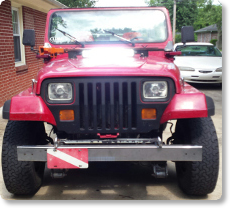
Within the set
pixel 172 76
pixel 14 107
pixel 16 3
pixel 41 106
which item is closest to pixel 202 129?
pixel 172 76

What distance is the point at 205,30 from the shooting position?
194ft

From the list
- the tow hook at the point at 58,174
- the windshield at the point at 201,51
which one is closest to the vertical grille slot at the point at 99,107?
the tow hook at the point at 58,174

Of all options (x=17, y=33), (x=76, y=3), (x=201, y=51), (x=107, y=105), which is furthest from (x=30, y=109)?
(x=76, y=3)

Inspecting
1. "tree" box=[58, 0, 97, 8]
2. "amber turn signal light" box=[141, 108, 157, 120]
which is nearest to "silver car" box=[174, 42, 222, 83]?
"tree" box=[58, 0, 97, 8]

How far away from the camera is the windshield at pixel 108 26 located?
4270 millimetres

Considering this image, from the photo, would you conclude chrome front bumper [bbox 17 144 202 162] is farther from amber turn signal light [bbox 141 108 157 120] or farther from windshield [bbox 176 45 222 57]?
windshield [bbox 176 45 222 57]

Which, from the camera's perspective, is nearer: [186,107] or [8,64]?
[186,107]

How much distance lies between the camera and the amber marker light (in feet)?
9.25

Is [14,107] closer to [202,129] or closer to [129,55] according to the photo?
[129,55]

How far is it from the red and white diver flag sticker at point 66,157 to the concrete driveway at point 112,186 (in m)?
0.64

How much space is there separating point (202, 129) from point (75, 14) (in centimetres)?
238

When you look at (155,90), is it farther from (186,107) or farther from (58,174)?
(58,174)

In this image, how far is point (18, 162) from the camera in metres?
3.05

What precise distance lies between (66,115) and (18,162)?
68 cm
